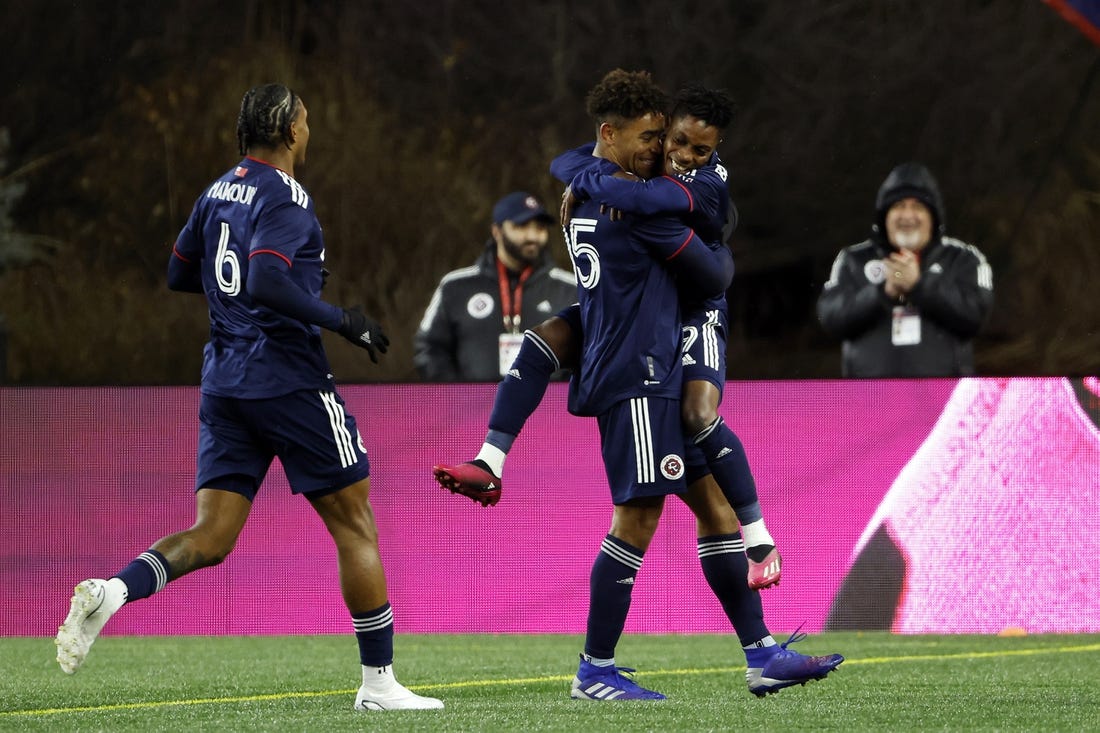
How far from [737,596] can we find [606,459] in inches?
25.0

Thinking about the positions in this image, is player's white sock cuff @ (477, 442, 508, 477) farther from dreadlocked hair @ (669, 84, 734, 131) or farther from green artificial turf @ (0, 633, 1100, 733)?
dreadlocked hair @ (669, 84, 734, 131)

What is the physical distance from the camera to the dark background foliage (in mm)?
9750

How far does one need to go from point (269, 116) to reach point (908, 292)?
482 cm

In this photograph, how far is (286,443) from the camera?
5609mm

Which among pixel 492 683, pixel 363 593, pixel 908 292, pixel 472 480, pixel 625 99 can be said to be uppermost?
pixel 625 99

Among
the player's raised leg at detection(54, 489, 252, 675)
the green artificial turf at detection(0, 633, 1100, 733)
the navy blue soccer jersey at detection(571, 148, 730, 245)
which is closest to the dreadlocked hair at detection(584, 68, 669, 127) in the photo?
the navy blue soccer jersey at detection(571, 148, 730, 245)

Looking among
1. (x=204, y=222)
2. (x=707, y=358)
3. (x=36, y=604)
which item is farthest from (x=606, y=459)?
(x=36, y=604)

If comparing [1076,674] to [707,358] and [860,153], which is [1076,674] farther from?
[860,153]

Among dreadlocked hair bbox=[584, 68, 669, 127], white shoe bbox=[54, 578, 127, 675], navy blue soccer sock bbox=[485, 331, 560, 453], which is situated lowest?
white shoe bbox=[54, 578, 127, 675]

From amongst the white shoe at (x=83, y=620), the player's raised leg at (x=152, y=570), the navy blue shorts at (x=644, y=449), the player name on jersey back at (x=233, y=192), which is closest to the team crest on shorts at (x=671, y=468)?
the navy blue shorts at (x=644, y=449)

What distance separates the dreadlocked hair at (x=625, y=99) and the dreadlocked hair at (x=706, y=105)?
0.08m

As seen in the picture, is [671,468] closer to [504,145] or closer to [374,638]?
[374,638]

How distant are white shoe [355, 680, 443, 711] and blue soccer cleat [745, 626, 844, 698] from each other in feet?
3.25

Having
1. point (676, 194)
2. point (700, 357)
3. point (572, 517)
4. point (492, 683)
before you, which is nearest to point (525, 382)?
point (700, 357)
